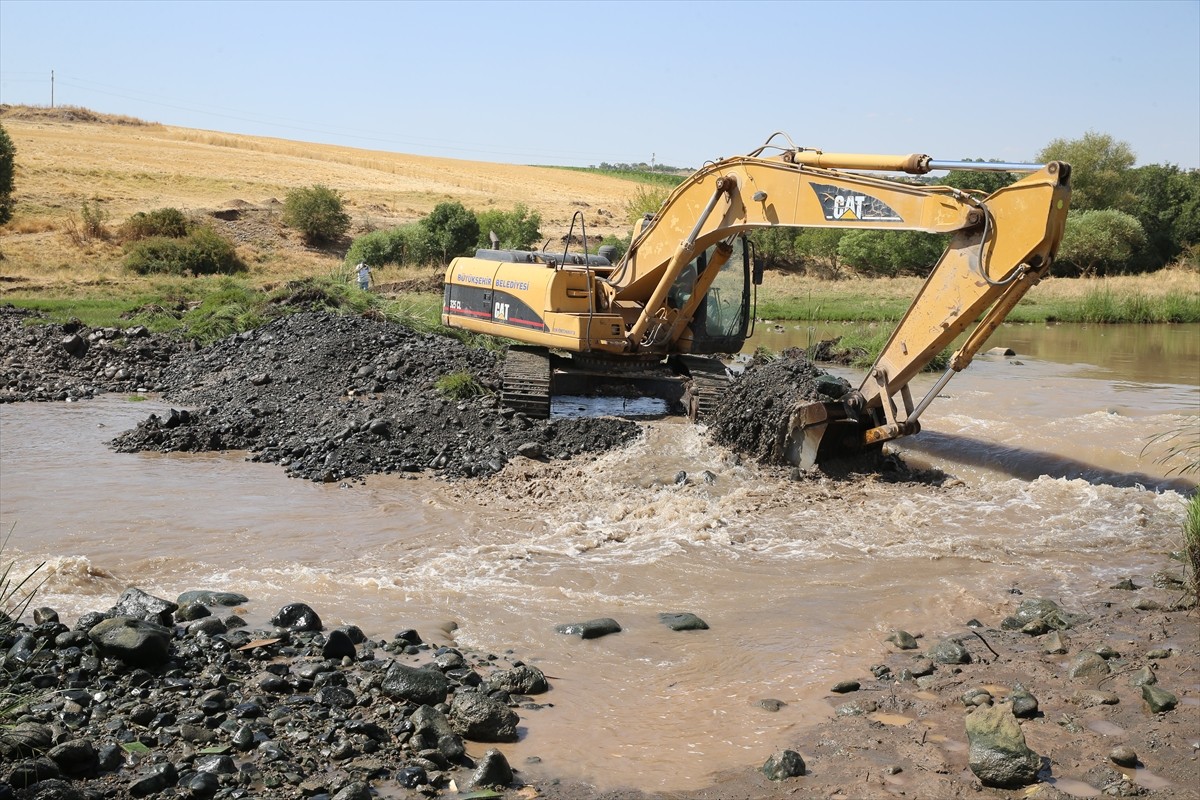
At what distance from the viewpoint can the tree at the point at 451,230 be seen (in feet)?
117

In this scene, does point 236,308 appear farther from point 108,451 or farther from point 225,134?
point 225,134

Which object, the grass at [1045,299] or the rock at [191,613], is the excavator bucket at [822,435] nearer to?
the rock at [191,613]

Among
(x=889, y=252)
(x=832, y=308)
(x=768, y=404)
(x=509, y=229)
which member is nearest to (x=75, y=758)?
(x=768, y=404)

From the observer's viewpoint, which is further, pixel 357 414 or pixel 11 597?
pixel 357 414

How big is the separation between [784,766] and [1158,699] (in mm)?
2138

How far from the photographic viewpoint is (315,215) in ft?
143

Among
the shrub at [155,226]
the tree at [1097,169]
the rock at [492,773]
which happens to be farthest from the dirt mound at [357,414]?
the tree at [1097,169]

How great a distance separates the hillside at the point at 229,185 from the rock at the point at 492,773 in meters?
28.5

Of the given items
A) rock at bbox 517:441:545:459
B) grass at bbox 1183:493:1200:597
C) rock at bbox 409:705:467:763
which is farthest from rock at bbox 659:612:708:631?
rock at bbox 517:441:545:459

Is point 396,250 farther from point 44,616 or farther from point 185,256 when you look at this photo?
point 44,616

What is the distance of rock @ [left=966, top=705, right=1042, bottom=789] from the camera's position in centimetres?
502

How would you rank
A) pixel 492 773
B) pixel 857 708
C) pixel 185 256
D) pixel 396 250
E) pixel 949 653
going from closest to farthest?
pixel 492 773
pixel 857 708
pixel 949 653
pixel 185 256
pixel 396 250

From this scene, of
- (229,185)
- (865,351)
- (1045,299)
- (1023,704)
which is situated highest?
(229,185)

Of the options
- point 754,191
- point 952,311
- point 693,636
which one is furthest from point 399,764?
point 754,191
